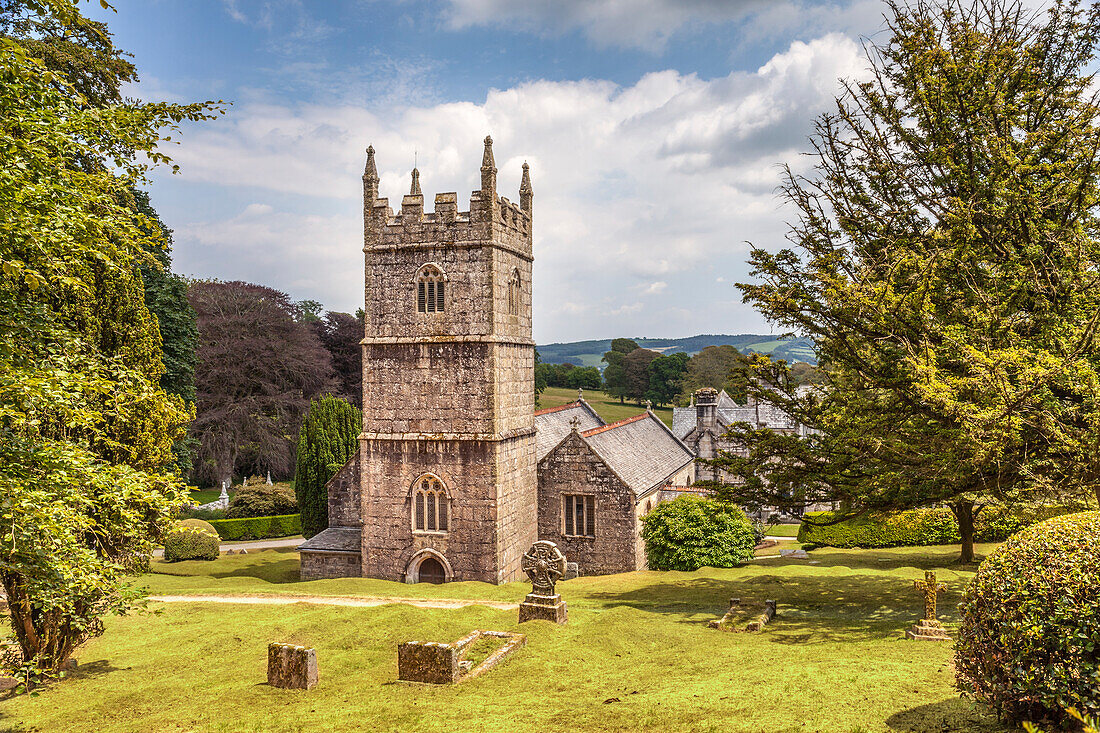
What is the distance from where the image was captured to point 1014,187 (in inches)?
556

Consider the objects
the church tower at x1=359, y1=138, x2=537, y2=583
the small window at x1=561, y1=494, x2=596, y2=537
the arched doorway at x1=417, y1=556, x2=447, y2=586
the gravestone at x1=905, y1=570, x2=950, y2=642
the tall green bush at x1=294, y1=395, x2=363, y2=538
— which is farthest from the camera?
the tall green bush at x1=294, y1=395, x2=363, y2=538

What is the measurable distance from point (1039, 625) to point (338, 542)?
24967 millimetres

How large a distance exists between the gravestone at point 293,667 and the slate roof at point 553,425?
1782 cm

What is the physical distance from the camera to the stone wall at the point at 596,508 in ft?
94.4

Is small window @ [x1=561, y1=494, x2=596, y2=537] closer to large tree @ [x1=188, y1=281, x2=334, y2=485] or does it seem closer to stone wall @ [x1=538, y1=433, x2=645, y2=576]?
stone wall @ [x1=538, y1=433, x2=645, y2=576]

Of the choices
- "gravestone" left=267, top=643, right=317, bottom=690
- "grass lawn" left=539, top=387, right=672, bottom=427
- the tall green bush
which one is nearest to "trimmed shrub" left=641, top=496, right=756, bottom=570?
the tall green bush

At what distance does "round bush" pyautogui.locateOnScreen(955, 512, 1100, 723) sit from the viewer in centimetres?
666

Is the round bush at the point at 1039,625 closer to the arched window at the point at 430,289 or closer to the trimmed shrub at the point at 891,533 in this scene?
the arched window at the point at 430,289

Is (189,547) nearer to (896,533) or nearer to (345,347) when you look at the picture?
(345,347)

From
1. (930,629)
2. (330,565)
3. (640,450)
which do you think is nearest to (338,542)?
(330,565)

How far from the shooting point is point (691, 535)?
27.9m

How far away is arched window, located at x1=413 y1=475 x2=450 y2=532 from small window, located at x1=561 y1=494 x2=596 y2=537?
583 centimetres

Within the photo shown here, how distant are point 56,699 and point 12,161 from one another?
28.2 ft

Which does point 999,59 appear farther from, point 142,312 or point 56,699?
point 56,699
